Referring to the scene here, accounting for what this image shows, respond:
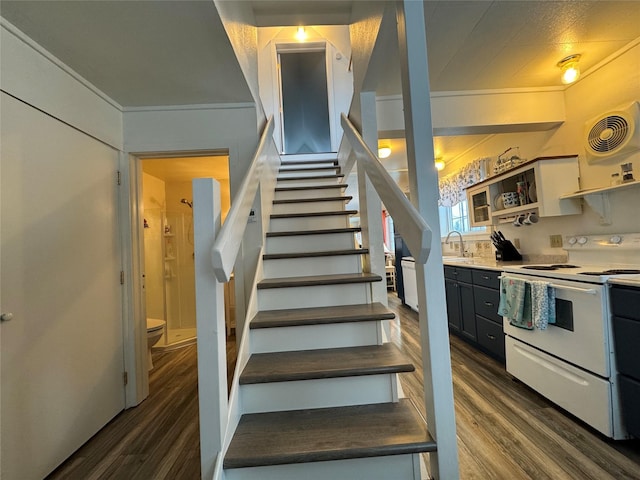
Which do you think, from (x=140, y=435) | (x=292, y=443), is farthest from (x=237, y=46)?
(x=140, y=435)

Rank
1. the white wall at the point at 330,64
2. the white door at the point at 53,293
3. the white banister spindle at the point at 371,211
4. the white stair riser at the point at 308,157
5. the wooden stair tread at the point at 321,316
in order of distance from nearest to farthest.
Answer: the white door at the point at 53,293, the wooden stair tread at the point at 321,316, the white banister spindle at the point at 371,211, the white stair riser at the point at 308,157, the white wall at the point at 330,64

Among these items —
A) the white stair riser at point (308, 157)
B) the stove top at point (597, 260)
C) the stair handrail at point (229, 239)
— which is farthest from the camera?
the white stair riser at point (308, 157)

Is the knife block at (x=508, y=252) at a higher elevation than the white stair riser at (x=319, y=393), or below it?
higher

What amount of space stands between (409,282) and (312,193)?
259cm

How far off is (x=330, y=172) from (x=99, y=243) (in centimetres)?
240

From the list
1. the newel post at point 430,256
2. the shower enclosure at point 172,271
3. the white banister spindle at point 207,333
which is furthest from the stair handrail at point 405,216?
the shower enclosure at point 172,271

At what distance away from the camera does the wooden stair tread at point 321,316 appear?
152cm

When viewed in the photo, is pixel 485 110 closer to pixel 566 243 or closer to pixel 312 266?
pixel 566 243

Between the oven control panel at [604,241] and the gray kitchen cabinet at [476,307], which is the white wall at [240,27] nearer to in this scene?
the gray kitchen cabinet at [476,307]

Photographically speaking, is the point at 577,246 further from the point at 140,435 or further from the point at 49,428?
the point at 49,428

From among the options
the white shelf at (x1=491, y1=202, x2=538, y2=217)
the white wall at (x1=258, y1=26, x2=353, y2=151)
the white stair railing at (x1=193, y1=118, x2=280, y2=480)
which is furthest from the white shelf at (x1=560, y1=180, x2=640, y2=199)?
the white wall at (x1=258, y1=26, x2=353, y2=151)

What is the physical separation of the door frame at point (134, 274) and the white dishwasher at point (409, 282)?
3.35 metres

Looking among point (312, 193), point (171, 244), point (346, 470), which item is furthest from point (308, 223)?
point (171, 244)

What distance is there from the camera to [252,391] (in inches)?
51.3
